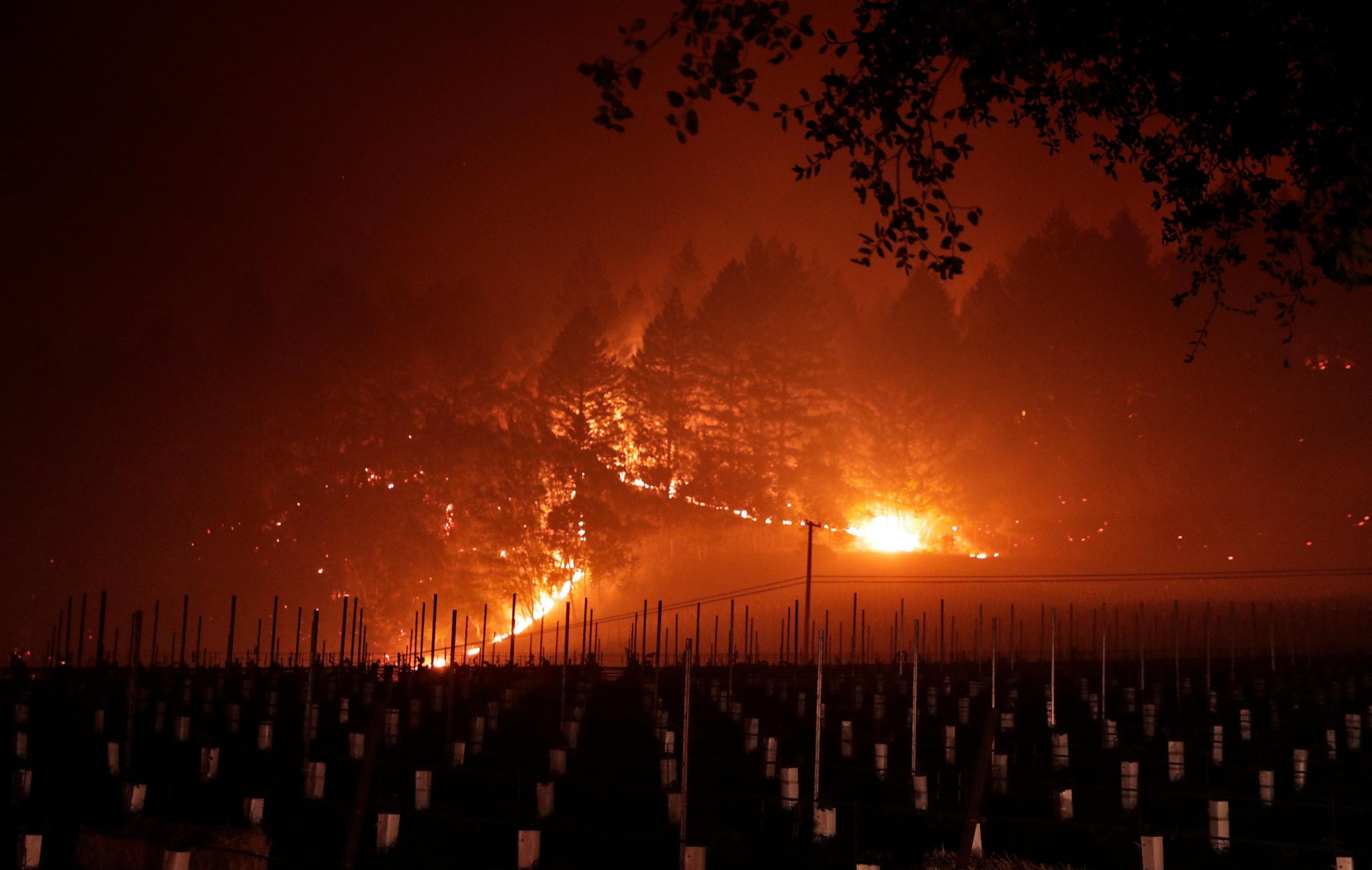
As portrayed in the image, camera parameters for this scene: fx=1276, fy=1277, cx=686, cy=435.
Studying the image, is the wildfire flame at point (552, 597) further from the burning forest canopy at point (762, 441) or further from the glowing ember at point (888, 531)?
the glowing ember at point (888, 531)

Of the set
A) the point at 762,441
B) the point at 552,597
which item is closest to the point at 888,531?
the point at 762,441

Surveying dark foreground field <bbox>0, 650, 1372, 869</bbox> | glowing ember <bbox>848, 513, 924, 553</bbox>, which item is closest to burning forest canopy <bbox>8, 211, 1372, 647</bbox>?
glowing ember <bbox>848, 513, 924, 553</bbox>

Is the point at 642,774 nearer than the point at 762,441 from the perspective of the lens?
Yes

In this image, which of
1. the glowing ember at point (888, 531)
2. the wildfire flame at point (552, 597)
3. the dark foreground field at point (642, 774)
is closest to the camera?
the dark foreground field at point (642, 774)

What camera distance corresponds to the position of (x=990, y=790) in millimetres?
14133

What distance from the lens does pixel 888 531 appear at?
1810 inches

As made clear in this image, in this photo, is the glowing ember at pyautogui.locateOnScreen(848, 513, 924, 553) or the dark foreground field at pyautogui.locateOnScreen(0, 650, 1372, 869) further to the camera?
the glowing ember at pyautogui.locateOnScreen(848, 513, 924, 553)

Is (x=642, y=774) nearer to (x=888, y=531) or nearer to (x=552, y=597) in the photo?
(x=552, y=597)

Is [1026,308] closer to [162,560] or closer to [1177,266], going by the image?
[1177,266]

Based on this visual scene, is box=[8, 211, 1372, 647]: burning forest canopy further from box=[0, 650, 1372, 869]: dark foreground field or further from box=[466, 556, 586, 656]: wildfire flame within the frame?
box=[0, 650, 1372, 869]: dark foreground field

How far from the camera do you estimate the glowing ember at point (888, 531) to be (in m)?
44.9

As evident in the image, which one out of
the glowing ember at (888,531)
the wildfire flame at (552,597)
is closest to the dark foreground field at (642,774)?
the wildfire flame at (552,597)

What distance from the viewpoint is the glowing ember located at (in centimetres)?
4491

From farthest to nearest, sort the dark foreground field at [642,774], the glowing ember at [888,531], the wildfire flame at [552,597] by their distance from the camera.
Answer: the glowing ember at [888,531]
the wildfire flame at [552,597]
the dark foreground field at [642,774]
